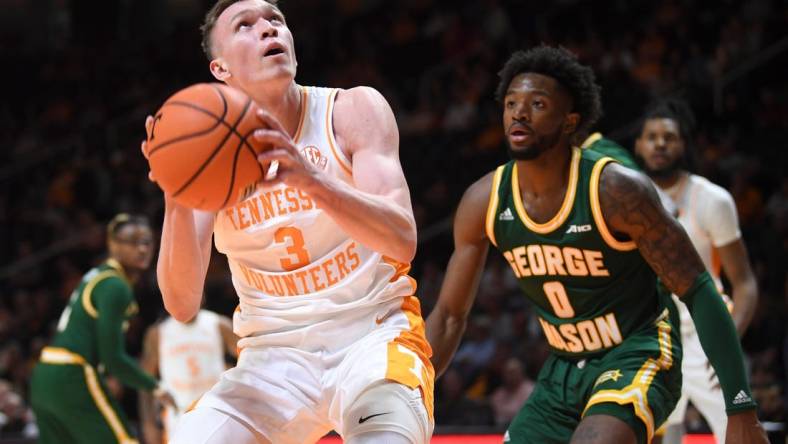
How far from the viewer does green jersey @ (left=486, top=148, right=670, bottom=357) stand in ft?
11.9

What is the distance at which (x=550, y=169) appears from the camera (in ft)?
12.4

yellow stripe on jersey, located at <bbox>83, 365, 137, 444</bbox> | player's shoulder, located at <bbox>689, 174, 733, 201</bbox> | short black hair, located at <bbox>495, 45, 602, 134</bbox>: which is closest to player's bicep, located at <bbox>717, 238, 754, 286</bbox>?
player's shoulder, located at <bbox>689, 174, 733, 201</bbox>

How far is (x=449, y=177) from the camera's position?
10016 millimetres

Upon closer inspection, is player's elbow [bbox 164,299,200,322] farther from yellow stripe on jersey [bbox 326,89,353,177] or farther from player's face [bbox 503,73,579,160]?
player's face [bbox 503,73,579,160]

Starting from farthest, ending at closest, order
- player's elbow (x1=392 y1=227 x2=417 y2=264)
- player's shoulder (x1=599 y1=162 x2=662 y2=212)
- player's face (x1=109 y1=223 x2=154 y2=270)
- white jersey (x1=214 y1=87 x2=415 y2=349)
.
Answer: player's face (x1=109 y1=223 x2=154 y2=270)
player's shoulder (x1=599 y1=162 x2=662 y2=212)
white jersey (x1=214 y1=87 x2=415 y2=349)
player's elbow (x1=392 y1=227 x2=417 y2=264)

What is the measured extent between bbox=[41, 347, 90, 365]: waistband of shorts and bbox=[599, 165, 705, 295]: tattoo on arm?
3.73m

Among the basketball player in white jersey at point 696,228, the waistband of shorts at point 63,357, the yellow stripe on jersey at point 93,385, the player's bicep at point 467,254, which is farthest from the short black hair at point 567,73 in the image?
the waistband of shorts at point 63,357

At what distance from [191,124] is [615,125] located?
711cm

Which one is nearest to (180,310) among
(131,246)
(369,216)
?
(369,216)

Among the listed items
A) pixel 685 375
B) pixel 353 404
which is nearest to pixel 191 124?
pixel 353 404

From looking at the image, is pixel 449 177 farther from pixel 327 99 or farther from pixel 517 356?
pixel 327 99

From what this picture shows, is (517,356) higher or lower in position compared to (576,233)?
lower

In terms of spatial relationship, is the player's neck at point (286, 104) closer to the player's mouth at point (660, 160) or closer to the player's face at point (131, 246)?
the player's mouth at point (660, 160)

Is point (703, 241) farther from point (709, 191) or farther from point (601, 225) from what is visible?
point (601, 225)
